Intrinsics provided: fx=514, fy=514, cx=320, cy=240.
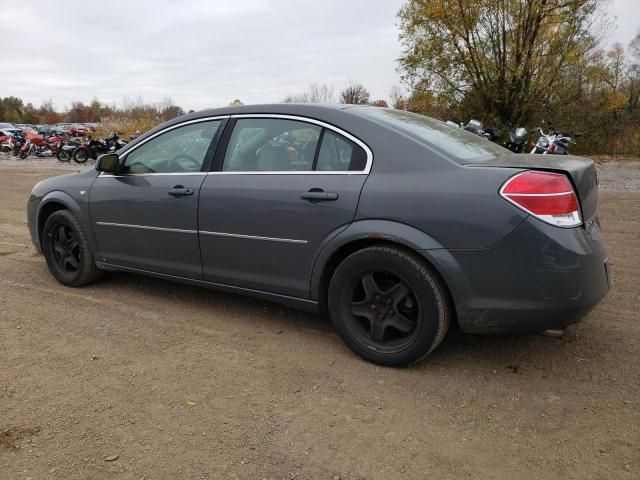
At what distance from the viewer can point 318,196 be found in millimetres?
3115

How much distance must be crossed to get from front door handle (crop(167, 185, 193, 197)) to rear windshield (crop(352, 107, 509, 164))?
1.34m

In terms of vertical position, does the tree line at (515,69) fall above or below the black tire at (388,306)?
→ above

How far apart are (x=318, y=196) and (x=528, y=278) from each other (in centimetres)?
127

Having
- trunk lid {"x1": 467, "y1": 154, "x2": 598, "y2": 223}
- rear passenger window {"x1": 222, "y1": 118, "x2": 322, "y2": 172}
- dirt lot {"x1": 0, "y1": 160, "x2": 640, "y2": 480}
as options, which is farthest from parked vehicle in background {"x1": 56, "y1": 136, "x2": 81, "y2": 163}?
trunk lid {"x1": 467, "y1": 154, "x2": 598, "y2": 223}

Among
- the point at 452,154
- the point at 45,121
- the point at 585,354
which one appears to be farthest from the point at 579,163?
the point at 45,121

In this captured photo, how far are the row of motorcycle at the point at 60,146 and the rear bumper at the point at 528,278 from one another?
695 inches

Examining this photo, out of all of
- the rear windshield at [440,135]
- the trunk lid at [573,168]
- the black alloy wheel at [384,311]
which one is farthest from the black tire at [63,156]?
the trunk lid at [573,168]

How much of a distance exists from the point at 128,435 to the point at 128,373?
0.64m

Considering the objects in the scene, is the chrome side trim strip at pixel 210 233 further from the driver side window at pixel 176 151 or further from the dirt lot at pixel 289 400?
the dirt lot at pixel 289 400

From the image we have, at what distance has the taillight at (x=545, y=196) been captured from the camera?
2588mm

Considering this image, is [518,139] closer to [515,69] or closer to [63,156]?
[515,69]

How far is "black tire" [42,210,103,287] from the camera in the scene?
4426 mm

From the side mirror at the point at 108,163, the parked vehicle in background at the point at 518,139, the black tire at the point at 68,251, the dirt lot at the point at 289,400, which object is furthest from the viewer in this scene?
the parked vehicle in background at the point at 518,139

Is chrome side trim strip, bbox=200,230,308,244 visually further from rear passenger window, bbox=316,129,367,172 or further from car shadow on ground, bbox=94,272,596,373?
car shadow on ground, bbox=94,272,596,373
